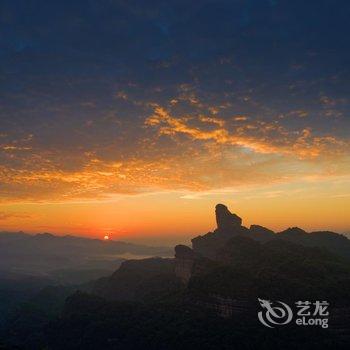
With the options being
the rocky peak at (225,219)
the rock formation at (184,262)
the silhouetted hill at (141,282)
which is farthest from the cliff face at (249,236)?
the silhouetted hill at (141,282)

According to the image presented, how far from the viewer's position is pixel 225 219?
155250mm

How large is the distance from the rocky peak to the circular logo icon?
79.2 metres

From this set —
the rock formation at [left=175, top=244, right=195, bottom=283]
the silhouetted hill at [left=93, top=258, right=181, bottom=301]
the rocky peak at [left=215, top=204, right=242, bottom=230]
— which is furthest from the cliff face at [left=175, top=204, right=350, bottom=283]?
the silhouetted hill at [left=93, top=258, right=181, bottom=301]

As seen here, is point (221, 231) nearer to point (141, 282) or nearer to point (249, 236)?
point (249, 236)

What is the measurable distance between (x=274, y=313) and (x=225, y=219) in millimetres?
82462

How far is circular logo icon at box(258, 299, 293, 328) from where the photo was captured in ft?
237

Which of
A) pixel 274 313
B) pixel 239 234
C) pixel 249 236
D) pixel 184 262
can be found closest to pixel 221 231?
pixel 239 234

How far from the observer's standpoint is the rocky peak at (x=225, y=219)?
507 feet

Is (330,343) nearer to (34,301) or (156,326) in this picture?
(156,326)

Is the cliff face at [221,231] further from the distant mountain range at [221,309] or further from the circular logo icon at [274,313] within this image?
the circular logo icon at [274,313]

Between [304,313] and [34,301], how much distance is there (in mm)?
148700

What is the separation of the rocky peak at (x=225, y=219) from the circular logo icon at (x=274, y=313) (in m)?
79.2

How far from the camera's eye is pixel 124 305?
100062 millimetres

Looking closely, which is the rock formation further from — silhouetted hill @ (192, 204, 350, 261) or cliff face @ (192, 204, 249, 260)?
cliff face @ (192, 204, 249, 260)
